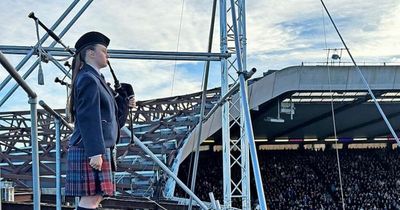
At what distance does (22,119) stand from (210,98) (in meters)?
8.51

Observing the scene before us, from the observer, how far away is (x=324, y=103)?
996 inches

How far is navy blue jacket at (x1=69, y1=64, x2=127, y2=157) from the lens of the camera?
7.27 feet

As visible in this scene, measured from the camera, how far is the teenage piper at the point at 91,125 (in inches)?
87.7

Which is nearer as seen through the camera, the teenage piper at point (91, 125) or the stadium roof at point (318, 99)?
the teenage piper at point (91, 125)

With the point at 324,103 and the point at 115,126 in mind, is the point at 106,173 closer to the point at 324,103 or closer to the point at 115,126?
the point at 115,126

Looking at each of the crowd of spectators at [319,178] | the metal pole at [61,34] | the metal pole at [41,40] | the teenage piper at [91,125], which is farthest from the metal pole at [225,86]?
the crowd of spectators at [319,178]

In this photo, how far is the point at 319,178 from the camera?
3098cm

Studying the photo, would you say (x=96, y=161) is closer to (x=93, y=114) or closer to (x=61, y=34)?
(x=93, y=114)

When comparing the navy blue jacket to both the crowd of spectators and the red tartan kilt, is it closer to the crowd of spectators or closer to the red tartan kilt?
the red tartan kilt

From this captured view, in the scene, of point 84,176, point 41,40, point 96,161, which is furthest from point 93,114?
point 41,40

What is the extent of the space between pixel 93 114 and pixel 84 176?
0.30 meters

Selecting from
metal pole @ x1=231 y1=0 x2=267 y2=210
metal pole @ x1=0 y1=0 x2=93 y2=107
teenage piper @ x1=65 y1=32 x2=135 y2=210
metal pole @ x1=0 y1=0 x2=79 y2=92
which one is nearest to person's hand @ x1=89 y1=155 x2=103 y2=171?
teenage piper @ x1=65 y1=32 x2=135 y2=210

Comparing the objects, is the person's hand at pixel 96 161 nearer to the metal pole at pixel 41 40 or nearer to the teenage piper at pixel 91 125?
the teenage piper at pixel 91 125

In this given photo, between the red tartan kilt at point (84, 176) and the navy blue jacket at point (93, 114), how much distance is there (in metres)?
0.05
